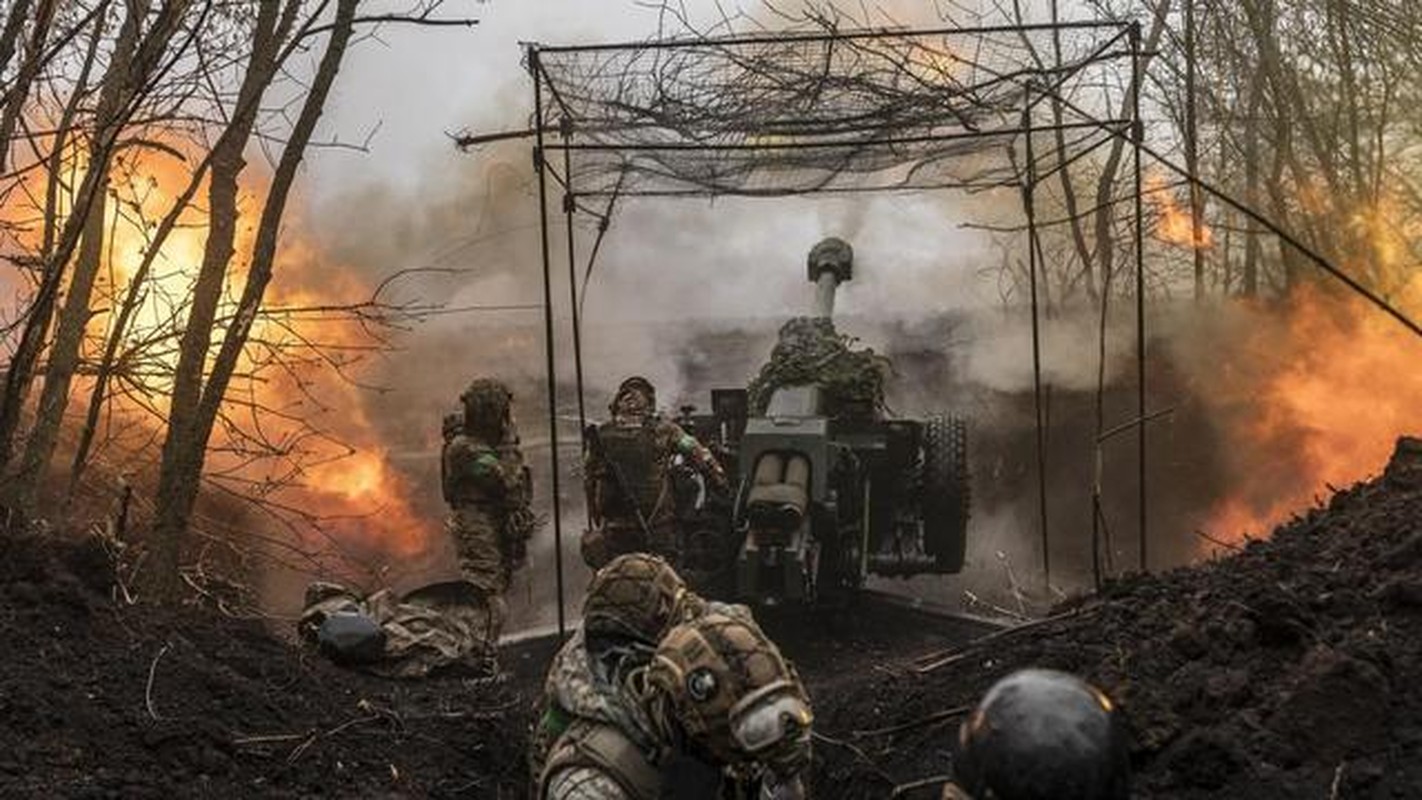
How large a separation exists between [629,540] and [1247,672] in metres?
6.07

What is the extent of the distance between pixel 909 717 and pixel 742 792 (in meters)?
1.86

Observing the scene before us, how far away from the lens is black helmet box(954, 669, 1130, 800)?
2438 mm

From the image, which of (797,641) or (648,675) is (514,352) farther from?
(648,675)

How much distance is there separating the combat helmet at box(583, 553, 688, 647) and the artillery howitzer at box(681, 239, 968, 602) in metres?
4.70

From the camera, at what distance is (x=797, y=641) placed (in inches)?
369

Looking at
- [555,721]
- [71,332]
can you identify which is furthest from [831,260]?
[555,721]

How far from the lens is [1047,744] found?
96.4 inches

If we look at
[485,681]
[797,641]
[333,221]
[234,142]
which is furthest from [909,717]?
[333,221]

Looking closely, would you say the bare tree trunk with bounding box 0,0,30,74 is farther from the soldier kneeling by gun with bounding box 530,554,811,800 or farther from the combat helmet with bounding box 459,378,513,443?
the combat helmet with bounding box 459,378,513,443

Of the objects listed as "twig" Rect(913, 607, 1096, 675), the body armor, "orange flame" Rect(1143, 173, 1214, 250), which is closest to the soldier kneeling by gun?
"twig" Rect(913, 607, 1096, 675)

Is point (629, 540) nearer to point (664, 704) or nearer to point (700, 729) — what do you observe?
point (664, 704)

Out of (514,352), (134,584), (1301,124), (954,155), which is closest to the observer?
(134,584)

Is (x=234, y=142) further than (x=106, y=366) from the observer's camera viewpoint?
Yes

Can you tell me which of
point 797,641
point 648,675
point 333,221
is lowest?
Result: point 797,641
